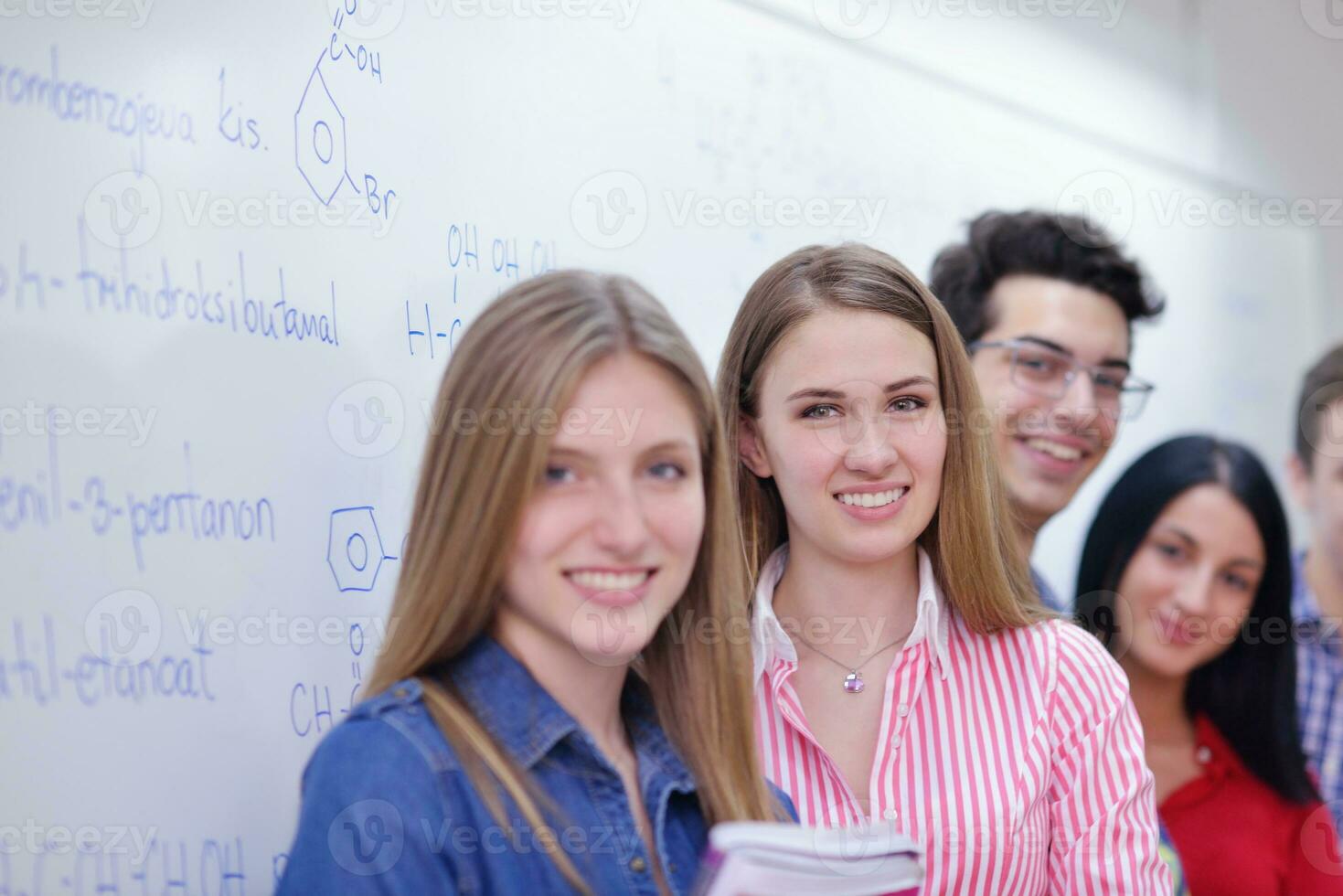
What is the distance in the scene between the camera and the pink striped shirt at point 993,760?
1.58 meters

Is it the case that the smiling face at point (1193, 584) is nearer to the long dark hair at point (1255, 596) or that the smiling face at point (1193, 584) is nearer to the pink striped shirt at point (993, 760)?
the long dark hair at point (1255, 596)

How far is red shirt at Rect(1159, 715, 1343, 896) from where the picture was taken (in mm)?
2268

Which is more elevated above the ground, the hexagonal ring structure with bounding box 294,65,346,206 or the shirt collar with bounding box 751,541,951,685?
the hexagonal ring structure with bounding box 294,65,346,206

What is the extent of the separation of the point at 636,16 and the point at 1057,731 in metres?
1.24

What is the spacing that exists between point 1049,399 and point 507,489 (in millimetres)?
1584

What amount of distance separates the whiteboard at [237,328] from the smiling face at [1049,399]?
720 mm

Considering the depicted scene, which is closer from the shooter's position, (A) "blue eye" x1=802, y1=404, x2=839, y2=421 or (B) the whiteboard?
(B) the whiteboard

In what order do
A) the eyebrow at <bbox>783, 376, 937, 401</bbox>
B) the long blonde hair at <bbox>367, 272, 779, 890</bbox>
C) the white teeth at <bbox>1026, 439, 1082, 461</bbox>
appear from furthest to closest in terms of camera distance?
the white teeth at <bbox>1026, 439, 1082, 461</bbox>, the eyebrow at <bbox>783, 376, 937, 401</bbox>, the long blonde hair at <bbox>367, 272, 779, 890</bbox>

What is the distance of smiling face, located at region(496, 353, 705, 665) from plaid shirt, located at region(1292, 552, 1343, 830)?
81.9 inches

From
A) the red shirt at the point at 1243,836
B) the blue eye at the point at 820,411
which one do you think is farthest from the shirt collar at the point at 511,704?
the red shirt at the point at 1243,836

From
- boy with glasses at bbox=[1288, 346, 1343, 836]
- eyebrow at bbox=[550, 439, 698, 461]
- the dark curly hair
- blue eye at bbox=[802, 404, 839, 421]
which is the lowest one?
boy with glasses at bbox=[1288, 346, 1343, 836]

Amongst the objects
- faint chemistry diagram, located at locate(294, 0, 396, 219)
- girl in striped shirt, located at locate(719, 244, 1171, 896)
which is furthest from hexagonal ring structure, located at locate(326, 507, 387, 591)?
girl in striped shirt, located at locate(719, 244, 1171, 896)

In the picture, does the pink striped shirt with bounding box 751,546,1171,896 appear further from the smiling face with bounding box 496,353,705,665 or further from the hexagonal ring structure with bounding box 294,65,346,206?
the hexagonal ring structure with bounding box 294,65,346,206

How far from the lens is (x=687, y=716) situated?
1.31 meters
